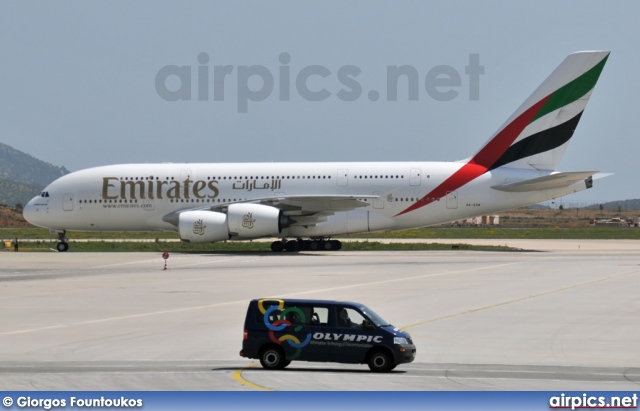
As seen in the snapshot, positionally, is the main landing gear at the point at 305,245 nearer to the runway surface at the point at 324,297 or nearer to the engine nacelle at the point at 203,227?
the engine nacelle at the point at 203,227

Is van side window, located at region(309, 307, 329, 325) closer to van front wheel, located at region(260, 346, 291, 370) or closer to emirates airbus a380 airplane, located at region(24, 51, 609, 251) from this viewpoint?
van front wheel, located at region(260, 346, 291, 370)

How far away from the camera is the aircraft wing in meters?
53.6

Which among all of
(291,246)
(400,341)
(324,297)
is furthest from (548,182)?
(400,341)

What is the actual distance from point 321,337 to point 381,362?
1102mm

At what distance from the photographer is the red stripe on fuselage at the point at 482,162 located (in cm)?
5425

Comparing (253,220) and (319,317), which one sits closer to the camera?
(319,317)

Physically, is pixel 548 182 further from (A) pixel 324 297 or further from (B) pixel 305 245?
(A) pixel 324 297

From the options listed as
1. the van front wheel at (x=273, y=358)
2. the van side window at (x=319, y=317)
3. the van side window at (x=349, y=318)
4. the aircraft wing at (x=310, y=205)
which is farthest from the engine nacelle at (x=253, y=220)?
the van front wheel at (x=273, y=358)

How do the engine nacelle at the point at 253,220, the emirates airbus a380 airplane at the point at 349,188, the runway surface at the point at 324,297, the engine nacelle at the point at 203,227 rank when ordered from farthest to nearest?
1. the engine nacelle at the point at 203,227
2. the engine nacelle at the point at 253,220
3. the emirates airbus a380 airplane at the point at 349,188
4. the runway surface at the point at 324,297

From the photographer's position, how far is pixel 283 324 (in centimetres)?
1675

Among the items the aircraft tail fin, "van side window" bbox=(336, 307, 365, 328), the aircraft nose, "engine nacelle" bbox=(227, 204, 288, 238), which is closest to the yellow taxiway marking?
"van side window" bbox=(336, 307, 365, 328)

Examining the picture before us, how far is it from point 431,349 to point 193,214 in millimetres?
36907

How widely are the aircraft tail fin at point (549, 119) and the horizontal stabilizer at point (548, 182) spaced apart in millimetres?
1491

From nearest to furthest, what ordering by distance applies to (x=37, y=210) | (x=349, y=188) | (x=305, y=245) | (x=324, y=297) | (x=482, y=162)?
1. (x=324, y=297)
2. (x=482, y=162)
3. (x=349, y=188)
4. (x=305, y=245)
5. (x=37, y=210)
